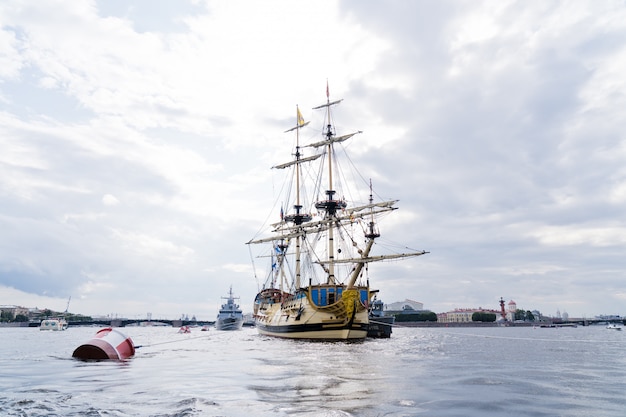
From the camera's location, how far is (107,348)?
24.8 metres

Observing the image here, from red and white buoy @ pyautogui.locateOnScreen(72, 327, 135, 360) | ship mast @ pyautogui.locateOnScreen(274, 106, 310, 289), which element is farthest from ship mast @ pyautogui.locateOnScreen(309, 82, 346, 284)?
red and white buoy @ pyautogui.locateOnScreen(72, 327, 135, 360)

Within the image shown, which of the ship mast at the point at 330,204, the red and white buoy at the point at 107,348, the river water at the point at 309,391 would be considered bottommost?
the river water at the point at 309,391

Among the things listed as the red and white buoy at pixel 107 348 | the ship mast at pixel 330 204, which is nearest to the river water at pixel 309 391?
the red and white buoy at pixel 107 348

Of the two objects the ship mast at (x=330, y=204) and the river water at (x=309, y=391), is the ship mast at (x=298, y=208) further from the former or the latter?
the river water at (x=309, y=391)

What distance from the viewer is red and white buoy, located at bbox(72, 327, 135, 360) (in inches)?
981

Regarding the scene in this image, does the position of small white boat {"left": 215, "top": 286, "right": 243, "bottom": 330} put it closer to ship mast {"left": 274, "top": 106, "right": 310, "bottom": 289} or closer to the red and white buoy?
ship mast {"left": 274, "top": 106, "right": 310, "bottom": 289}

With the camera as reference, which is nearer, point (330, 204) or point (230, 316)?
point (330, 204)

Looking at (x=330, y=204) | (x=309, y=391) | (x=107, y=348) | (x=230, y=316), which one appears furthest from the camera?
(x=230, y=316)

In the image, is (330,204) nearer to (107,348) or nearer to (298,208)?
(298,208)

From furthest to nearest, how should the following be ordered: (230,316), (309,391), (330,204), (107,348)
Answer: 1. (230,316)
2. (330,204)
3. (107,348)
4. (309,391)

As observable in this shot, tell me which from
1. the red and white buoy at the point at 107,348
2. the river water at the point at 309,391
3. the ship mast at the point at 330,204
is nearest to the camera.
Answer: the river water at the point at 309,391

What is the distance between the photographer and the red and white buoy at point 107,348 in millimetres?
24913

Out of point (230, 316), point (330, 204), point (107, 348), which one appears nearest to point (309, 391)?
point (107, 348)

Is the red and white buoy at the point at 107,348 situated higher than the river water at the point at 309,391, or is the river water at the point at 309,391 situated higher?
the red and white buoy at the point at 107,348
